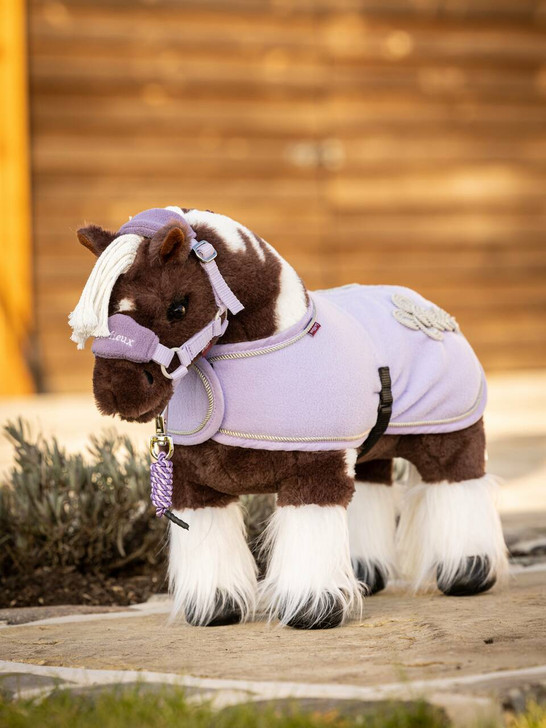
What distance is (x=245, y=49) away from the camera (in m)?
7.91

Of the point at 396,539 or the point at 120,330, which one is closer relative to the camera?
the point at 120,330

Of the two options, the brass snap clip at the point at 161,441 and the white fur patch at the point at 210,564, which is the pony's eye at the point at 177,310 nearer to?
the brass snap clip at the point at 161,441

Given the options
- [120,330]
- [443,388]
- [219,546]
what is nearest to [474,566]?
[443,388]

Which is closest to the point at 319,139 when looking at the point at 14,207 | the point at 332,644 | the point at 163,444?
the point at 14,207

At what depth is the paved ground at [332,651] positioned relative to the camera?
1902 mm

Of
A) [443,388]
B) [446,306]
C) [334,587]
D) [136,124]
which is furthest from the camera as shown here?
[446,306]

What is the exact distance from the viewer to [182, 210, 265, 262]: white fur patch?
8.06 ft

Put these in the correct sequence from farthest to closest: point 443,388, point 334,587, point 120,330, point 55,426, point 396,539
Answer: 1. point 55,426
2. point 396,539
3. point 443,388
4. point 334,587
5. point 120,330

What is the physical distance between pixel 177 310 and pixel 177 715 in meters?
0.94

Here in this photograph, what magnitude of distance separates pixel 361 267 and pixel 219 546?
583cm

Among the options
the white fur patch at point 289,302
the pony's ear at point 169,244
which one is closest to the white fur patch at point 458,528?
the white fur patch at point 289,302

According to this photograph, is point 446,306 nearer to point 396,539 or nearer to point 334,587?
point 396,539

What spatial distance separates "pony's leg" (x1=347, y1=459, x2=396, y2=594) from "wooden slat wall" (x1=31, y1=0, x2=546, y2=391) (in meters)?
4.91

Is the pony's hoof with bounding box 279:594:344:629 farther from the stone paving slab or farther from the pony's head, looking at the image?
the pony's head
